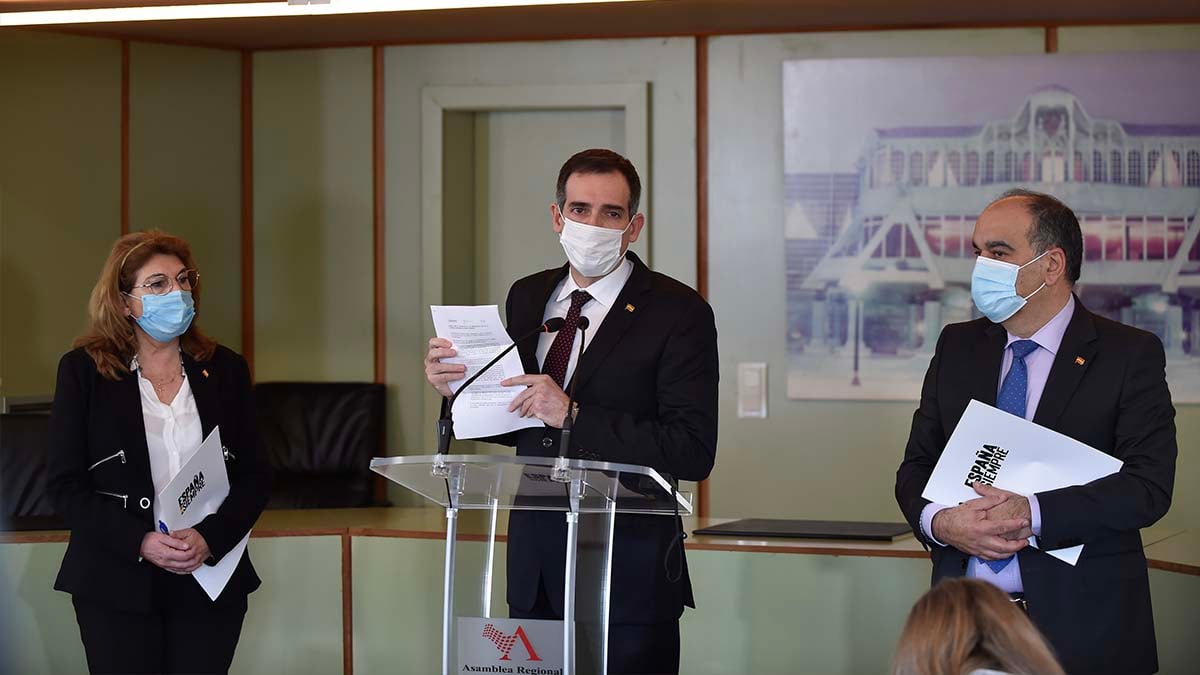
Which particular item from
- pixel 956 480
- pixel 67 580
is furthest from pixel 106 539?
pixel 956 480

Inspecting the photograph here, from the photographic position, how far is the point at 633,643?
280cm

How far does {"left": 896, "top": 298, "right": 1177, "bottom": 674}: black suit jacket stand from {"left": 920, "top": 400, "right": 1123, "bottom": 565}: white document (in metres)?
0.04

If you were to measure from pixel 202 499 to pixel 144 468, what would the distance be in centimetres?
15

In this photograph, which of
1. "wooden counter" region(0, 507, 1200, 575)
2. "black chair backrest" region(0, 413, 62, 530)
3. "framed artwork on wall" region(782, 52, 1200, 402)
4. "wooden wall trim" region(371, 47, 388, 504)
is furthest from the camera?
"wooden wall trim" region(371, 47, 388, 504)

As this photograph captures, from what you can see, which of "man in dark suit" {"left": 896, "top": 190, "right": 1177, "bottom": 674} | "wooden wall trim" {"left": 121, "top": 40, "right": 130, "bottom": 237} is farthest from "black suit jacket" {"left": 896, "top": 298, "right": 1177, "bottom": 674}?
"wooden wall trim" {"left": 121, "top": 40, "right": 130, "bottom": 237}

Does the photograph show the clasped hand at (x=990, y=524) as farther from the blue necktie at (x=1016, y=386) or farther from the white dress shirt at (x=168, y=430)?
the white dress shirt at (x=168, y=430)

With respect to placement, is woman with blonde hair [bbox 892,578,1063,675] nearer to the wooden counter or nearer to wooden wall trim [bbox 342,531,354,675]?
the wooden counter

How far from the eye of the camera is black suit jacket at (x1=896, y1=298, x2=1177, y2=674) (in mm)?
2721

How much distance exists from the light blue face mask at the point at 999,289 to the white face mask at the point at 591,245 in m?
0.79

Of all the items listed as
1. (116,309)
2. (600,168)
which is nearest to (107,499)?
(116,309)

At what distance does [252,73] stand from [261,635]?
123 inches

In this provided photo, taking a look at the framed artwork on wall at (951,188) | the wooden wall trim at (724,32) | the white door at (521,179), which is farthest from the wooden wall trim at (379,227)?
the framed artwork on wall at (951,188)

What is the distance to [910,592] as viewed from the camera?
3668 millimetres

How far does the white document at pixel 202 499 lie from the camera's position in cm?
309
